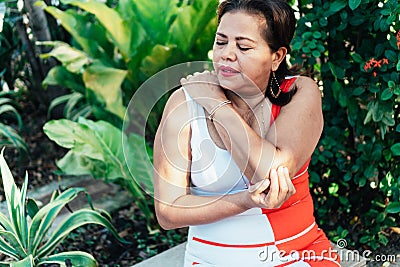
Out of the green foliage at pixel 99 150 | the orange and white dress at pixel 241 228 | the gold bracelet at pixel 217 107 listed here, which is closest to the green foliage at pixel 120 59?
the green foliage at pixel 99 150

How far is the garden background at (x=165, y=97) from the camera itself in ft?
9.00

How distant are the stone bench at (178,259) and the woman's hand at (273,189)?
34.5 inches

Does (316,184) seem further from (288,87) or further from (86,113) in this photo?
(86,113)

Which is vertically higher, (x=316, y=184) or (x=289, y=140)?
(x=289, y=140)

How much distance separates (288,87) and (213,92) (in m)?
0.31

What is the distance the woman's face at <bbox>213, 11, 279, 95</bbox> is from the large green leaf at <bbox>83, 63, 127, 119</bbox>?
1.54m

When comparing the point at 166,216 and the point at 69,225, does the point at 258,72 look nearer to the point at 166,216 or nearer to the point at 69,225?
the point at 166,216

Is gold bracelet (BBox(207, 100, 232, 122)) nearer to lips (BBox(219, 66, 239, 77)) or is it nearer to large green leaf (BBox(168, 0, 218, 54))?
lips (BBox(219, 66, 239, 77))

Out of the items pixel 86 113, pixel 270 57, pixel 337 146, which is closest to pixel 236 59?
pixel 270 57

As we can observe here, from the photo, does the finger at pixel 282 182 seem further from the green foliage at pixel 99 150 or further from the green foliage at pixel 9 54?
the green foliage at pixel 9 54

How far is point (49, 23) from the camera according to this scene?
4.57m

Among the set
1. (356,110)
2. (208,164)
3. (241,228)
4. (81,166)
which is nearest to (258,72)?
(208,164)

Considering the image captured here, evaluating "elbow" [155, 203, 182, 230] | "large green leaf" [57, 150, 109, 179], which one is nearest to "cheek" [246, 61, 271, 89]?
"elbow" [155, 203, 182, 230]

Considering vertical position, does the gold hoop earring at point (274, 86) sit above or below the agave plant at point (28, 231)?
above
